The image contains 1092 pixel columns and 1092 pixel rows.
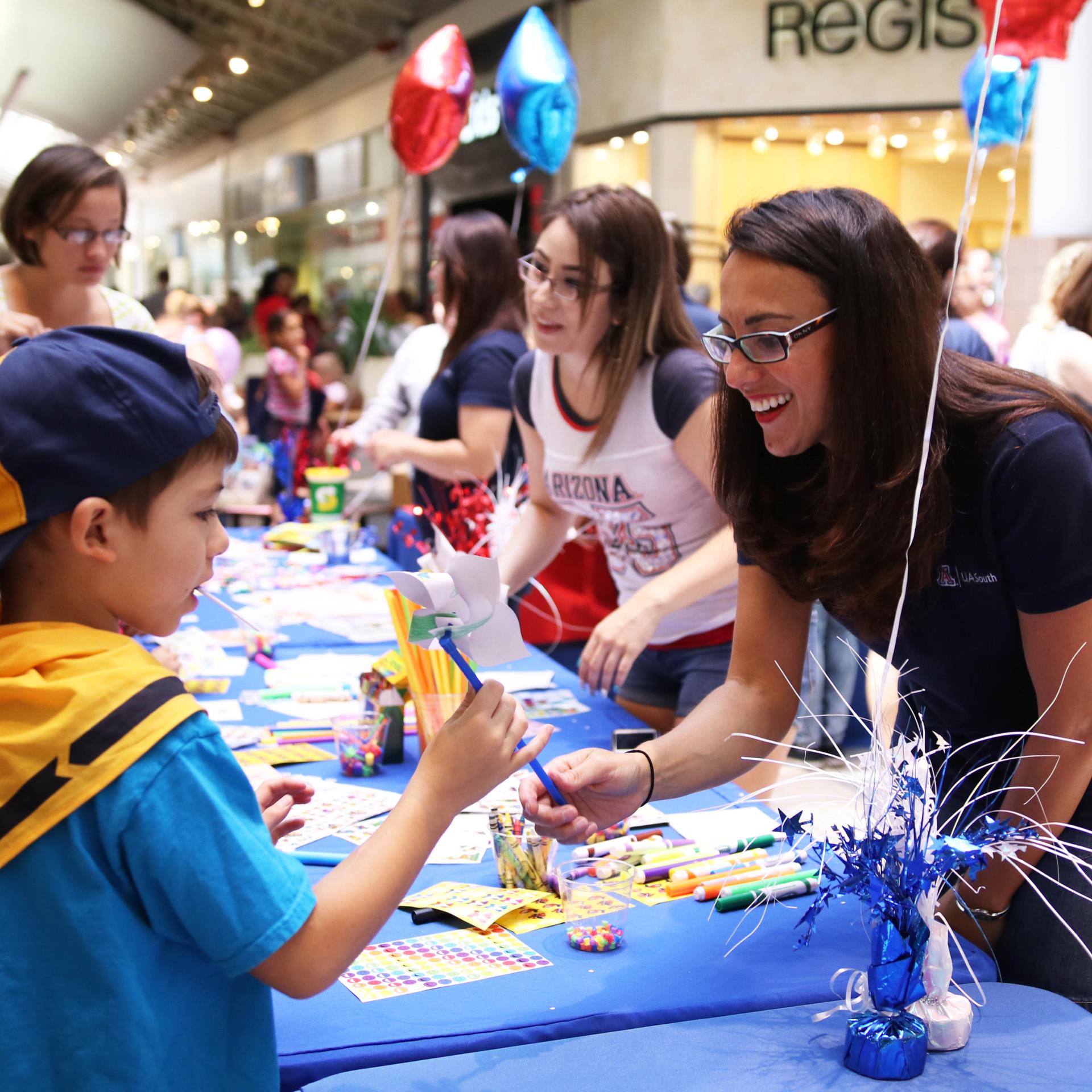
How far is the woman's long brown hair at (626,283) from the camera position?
2.34 m

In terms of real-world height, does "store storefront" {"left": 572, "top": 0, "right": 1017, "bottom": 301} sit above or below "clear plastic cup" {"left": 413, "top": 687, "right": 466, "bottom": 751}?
above

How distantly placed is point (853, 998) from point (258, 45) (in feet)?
59.9

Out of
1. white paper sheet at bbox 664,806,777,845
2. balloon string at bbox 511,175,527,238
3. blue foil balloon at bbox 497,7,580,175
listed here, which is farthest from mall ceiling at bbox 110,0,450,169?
white paper sheet at bbox 664,806,777,845

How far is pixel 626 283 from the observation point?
2.39 m

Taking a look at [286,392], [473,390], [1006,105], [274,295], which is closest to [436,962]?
[473,390]

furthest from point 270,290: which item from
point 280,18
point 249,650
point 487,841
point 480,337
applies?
point 487,841

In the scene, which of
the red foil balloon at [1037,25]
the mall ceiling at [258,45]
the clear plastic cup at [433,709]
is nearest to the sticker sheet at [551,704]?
the clear plastic cup at [433,709]

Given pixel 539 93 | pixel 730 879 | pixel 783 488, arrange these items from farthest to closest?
pixel 539 93
pixel 783 488
pixel 730 879

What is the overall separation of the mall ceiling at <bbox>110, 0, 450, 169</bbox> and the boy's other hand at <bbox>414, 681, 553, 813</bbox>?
42.8 feet

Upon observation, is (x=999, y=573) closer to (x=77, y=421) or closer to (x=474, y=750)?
(x=474, y=750)

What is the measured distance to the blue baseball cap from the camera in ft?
3.20

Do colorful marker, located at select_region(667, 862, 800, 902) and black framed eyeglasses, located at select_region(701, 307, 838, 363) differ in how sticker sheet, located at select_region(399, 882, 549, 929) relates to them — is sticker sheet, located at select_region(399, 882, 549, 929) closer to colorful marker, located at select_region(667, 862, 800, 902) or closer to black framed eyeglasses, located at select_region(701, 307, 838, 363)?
colorful marker, located at select_region(667, 862, 800, 902)

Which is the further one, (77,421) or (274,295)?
(274,295)

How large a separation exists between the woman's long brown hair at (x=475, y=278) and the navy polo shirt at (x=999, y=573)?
2.42m
